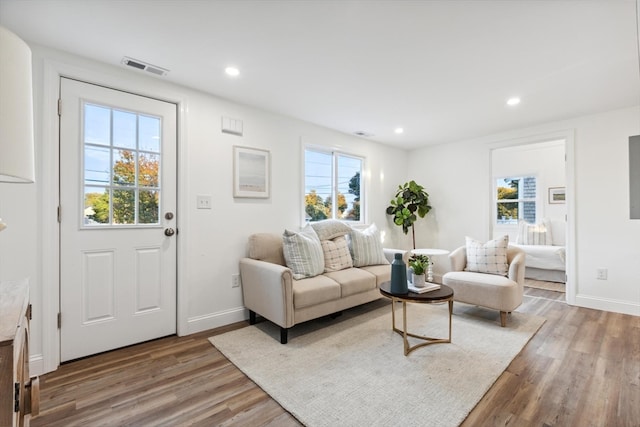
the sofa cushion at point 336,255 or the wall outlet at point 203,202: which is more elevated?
the wall outlet at point 203,202

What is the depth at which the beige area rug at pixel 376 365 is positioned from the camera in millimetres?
1651

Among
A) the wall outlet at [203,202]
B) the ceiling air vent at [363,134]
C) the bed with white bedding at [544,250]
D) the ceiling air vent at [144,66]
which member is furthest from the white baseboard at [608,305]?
the ceiling air vent at [144,66]

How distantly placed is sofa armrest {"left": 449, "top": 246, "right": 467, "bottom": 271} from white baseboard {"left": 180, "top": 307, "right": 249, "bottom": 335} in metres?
2.39

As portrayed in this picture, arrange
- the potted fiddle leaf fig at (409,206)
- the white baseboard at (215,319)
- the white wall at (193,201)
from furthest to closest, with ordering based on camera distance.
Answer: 1. the potted fiddle leaf fig at (409,206)
2. the white baseboard at (215,319)
3. the white wall at (193,201)

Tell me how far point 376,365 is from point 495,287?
154cm

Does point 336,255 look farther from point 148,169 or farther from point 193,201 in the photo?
point 148,169

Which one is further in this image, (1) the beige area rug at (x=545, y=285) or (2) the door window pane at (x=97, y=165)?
(1) the beige area rug at (x=545, y=285)

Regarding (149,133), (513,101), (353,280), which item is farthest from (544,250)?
(149,133)

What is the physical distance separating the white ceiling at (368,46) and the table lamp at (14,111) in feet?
3.71

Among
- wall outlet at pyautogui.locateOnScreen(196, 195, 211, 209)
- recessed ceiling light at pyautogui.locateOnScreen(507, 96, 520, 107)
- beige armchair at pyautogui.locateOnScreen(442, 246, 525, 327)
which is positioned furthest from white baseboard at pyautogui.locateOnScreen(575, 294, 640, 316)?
wall outlet at pyautogui.locateOnScreen(196, 195, 211, 209)

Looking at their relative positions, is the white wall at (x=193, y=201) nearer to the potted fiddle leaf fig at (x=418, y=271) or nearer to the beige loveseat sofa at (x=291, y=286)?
the beige loveseat sofa at (x=291, y=286)

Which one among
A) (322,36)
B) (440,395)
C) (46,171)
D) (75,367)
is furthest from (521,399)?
(46,171)

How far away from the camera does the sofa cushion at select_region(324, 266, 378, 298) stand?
288 cm

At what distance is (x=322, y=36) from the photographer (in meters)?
1.94
